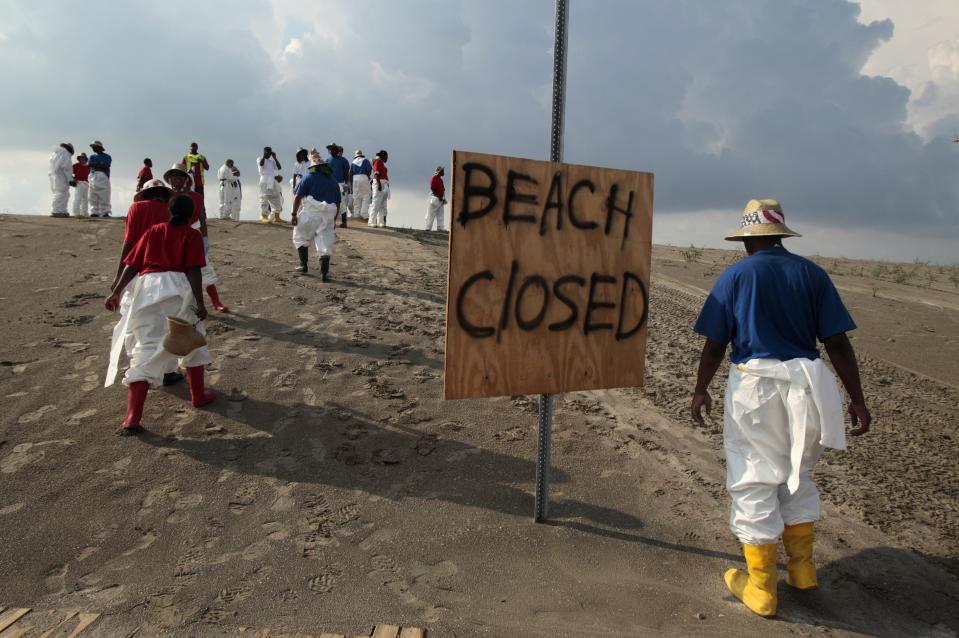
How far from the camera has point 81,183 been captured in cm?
1584

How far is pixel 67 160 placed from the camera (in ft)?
49.4

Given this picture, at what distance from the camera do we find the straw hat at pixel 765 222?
3.10m

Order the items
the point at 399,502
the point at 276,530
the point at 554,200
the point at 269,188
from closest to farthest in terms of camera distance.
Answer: the point at 554,200 < the point at 276,530 < the point at 399,502 < the point at 269,188

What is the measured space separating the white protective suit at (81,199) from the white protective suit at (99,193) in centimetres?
55

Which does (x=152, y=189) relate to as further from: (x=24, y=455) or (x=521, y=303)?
(x=521, y=303)

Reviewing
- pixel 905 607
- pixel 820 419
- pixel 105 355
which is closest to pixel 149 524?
pixel 105 355

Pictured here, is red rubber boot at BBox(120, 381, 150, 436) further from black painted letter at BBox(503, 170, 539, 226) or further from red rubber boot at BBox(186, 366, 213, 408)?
black painted letter at BBox(503, 170, 539, 226)

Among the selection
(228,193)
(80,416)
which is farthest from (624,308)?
(228,193)

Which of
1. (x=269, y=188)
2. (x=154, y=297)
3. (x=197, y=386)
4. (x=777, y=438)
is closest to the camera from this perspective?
(x=777, y=438)

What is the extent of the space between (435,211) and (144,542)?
Answer: 1447 centimetres

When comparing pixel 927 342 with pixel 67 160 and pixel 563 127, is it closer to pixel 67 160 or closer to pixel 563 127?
pixel 563 127

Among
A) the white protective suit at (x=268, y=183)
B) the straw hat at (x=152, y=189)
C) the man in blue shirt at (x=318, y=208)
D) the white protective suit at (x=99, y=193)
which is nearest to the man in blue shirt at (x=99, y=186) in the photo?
the white protective suit at (x=99, y=193)

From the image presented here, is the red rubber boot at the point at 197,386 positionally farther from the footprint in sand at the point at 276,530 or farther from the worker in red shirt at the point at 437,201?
the worker in red shirt at the point at 437,201

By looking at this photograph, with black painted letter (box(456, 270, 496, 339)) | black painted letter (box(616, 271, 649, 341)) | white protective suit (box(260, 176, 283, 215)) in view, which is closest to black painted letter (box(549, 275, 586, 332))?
black painted letter (box(616, 271, 649, 341))
